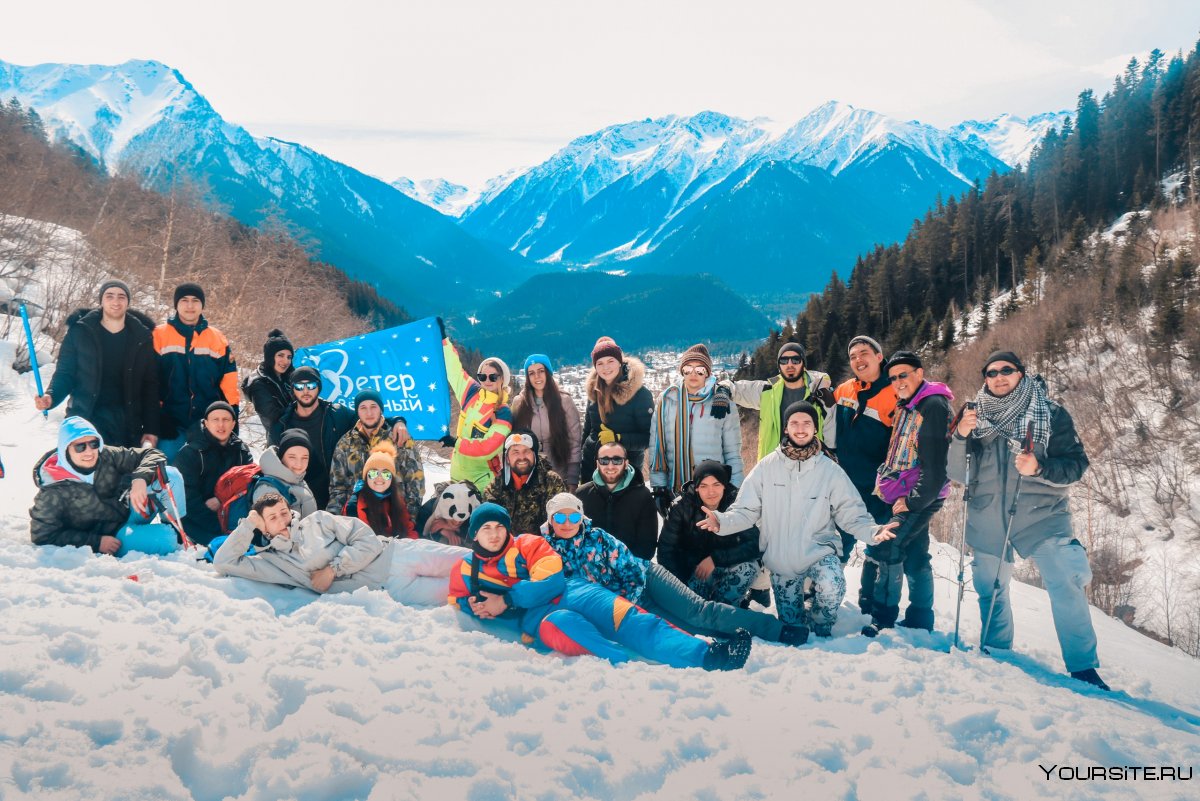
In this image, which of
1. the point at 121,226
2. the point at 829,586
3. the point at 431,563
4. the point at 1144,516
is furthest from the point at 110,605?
the point at 1144,516

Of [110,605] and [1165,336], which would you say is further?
[1165,336]

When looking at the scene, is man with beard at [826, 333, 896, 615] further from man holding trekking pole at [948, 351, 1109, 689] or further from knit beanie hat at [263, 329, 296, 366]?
knit beanie hat at [263, 329, 296, 366]

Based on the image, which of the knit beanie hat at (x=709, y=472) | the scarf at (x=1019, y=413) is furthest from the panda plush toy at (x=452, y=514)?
the scarf at (x=1019, y=413)

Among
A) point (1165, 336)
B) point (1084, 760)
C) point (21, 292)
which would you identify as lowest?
point (1084, 760)

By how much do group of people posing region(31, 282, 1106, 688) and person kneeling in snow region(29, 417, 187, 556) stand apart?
2 cm

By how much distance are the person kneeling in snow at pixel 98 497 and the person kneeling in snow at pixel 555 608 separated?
2.62 meters

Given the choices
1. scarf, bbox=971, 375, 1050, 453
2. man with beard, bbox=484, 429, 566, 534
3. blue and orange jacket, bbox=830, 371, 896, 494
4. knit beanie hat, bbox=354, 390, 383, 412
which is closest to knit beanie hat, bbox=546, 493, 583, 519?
man with beard, bbox=484, 429, 566, 534

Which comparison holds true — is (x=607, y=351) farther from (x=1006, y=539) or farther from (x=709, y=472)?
(x=1006, y=539)

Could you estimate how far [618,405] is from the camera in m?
6.78

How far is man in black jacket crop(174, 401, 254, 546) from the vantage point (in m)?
6.17

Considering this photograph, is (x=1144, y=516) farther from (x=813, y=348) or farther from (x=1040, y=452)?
(x=813, y=348)

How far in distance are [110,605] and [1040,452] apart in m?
6.18

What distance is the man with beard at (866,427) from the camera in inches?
227

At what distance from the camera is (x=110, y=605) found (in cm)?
444
